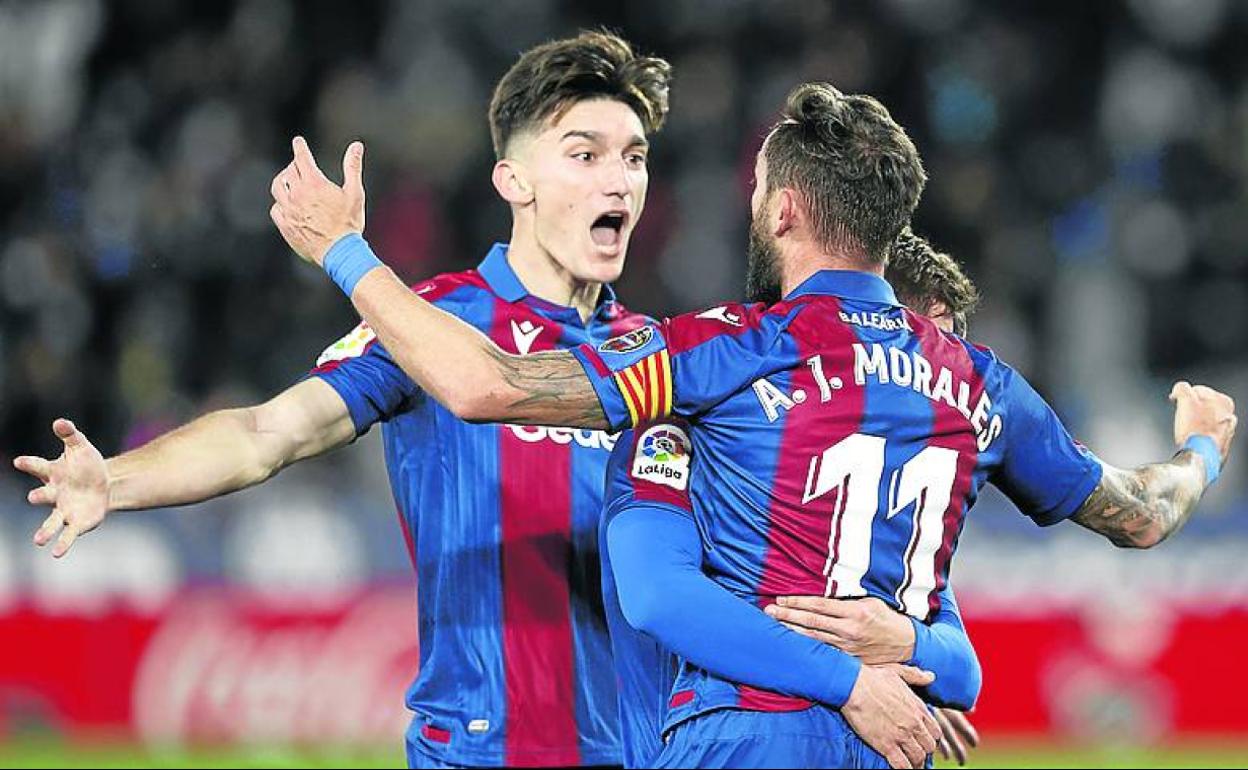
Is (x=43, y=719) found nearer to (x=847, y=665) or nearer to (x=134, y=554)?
(x=134, y=554)

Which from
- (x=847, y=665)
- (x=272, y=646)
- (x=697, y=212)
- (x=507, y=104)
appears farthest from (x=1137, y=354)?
(x=847, y=665)

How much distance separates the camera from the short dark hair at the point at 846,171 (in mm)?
4320

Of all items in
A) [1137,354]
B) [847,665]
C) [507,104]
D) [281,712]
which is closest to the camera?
[847,665]

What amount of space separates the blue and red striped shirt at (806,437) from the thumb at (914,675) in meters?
0.14

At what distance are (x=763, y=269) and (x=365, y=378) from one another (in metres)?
1.17

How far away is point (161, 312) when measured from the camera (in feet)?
43.1

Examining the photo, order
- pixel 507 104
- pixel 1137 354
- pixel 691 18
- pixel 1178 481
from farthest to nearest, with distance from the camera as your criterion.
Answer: pixel 691 18
pixel 1137 354
pixel 507 104
pixel 1178 481

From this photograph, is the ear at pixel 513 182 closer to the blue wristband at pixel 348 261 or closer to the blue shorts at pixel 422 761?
the blue wristband at pixel 348 261

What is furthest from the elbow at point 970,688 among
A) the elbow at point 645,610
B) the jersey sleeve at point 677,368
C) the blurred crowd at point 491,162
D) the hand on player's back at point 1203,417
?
the blurred crowd at point 491,162

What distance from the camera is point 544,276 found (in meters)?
5.57

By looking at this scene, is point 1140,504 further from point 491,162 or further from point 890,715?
point 491,162

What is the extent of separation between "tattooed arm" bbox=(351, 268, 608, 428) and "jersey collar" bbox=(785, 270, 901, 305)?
0.57 m

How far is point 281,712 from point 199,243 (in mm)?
3735

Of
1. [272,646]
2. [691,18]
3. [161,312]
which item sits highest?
[691,18]
